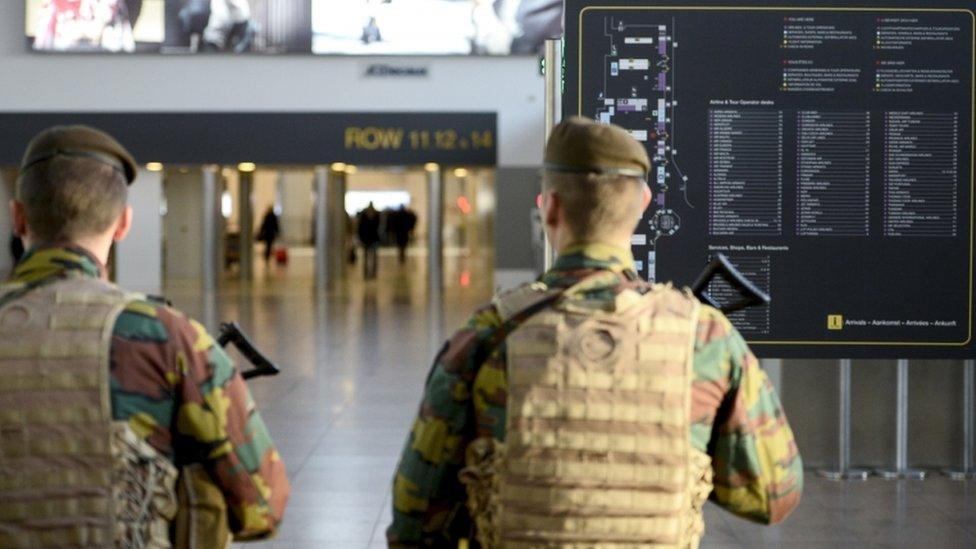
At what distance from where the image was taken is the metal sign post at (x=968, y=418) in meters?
9.03

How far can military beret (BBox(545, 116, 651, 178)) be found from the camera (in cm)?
288

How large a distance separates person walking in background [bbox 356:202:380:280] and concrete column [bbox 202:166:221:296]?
3971 millimetres

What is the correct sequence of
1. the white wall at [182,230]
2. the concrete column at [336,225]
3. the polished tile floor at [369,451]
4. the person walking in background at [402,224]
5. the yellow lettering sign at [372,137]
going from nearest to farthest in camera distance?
the polished tile floor at [369,451] < the yellow lettering sign at [372,137] < the concrete column at [336,225] < the white wall at [182,230] < the person walking in background at [402,224]

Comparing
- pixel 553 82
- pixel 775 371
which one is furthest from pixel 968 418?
pixel 553 82

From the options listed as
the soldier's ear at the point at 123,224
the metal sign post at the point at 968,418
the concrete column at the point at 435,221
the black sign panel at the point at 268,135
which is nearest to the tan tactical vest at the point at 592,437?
the soldier's ear at the point at 123,224

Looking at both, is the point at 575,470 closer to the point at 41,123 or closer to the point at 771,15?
the point at 771,15

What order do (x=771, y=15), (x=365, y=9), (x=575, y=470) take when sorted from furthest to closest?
(x=365, y=9), (x=771, y=15), (x=575, y=470)

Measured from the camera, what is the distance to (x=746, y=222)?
840 centimetres

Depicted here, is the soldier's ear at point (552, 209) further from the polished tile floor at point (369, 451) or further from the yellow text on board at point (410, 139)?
the yellow text on board at point (410, 139)

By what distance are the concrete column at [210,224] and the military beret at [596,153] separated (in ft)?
93.9

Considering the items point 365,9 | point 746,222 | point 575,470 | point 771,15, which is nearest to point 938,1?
point 771,15

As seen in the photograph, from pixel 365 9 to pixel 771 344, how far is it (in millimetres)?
22561

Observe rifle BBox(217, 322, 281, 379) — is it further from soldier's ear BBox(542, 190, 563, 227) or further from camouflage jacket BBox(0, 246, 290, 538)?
soldier's ear BBox(542, 190, 563, 227)

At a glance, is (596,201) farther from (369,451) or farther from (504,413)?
(369,451)
